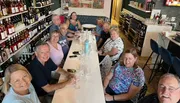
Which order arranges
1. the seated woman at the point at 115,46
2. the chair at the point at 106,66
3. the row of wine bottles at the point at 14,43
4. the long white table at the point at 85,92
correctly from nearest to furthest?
the long white table at the point at 85,92 < the row of wine bottles at the point at 14,43 < the chair at the point at 106,66 < the seated woman at the point at 115,46

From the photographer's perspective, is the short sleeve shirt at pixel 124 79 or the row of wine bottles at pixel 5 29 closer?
the short sleeve shirt at pixel 124 79

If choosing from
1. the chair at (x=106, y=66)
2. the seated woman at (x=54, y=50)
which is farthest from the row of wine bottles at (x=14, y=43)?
the chair at (x=106, y=66)

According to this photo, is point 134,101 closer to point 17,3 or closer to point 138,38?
point 17,3

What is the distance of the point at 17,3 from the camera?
8.98 ft

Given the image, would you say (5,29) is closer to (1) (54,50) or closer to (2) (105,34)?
(1) (54,50)

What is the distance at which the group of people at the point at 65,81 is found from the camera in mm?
1224

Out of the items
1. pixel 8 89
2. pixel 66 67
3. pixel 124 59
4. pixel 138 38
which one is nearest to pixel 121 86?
pixel 124 59

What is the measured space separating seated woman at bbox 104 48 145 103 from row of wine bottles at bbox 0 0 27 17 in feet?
5.80

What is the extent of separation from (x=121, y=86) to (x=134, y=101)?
9.1 inches

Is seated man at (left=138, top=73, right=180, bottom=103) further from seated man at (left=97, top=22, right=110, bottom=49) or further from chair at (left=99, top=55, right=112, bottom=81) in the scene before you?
seated man at (left=97, top=22, right=110, bottom=49)

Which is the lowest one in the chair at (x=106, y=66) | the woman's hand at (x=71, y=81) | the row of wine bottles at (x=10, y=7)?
the chair at (x=106, y=66)

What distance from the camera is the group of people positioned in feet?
4.01

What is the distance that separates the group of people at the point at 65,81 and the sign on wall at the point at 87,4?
3.50 m

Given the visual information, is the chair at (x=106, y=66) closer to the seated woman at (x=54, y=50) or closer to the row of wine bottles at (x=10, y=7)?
the seated woman at (x=54, y=50)
